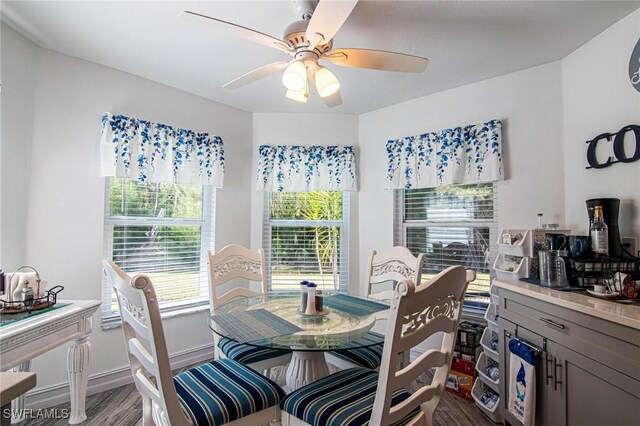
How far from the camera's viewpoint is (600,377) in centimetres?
145

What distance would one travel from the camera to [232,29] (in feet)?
4.99

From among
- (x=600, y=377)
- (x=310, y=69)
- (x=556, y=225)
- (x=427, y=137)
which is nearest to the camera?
(x=600, y=377)

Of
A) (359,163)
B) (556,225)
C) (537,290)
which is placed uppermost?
(359,163)

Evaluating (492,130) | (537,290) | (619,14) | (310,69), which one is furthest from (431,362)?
(619,14)

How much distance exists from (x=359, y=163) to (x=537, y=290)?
7.01 feet

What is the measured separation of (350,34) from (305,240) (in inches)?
81.8

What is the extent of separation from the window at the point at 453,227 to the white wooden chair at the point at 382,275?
2.74 ft

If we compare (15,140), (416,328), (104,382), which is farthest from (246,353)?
(15,140)

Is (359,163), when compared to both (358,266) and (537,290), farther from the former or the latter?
(537,290)

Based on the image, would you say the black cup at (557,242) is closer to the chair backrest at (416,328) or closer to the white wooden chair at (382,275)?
the white wooden chair at (382,275)

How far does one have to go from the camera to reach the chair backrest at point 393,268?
2.29 meters

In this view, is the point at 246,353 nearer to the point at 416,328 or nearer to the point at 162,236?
the point at 416,328

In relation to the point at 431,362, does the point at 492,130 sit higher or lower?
higher

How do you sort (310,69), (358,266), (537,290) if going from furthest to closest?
(358,266), (537,290), (310,69)
